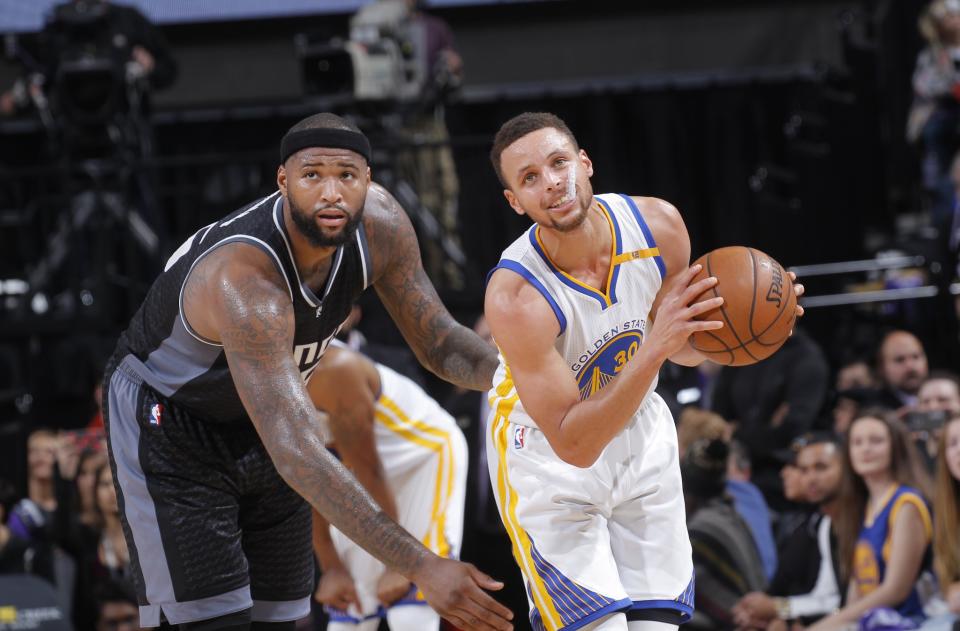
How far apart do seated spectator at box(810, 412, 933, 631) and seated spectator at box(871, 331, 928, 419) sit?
112 centimetres

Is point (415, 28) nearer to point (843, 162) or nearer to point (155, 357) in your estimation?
point (843, 162)

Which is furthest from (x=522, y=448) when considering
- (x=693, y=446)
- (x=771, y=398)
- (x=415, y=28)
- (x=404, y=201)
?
(x=415, y=28)

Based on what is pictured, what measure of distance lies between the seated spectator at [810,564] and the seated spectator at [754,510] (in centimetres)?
7

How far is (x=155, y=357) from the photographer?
3.74 meters

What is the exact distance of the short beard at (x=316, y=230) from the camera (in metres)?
3.48

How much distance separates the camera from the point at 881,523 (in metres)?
5.46

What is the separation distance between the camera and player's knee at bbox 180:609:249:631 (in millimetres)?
3652

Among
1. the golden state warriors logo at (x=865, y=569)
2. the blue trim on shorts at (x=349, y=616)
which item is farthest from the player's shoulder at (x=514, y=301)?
the golden state warriors logo at (x=865, y=569)

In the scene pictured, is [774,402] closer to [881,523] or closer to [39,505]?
[881,523]

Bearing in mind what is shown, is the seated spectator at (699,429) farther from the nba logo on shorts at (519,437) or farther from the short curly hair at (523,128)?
the short curly hair at (523,128)

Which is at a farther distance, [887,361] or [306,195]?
[887,361]

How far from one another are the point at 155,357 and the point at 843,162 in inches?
254

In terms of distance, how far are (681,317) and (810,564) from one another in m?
2.96

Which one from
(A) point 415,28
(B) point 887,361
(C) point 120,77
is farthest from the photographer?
(A) point 415,28
